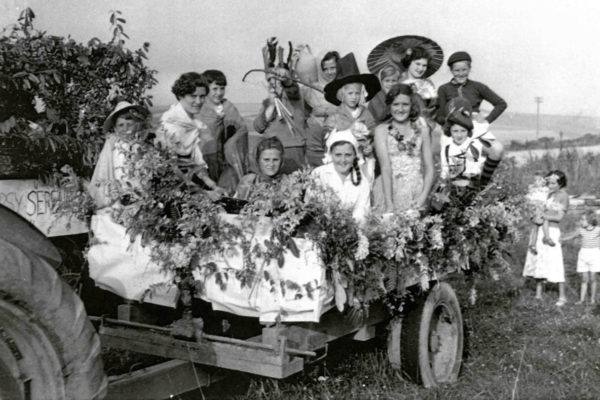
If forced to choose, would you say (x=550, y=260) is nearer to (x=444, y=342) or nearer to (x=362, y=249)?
(x=444, y=342)

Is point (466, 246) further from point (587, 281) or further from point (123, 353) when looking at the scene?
point (587, 281)

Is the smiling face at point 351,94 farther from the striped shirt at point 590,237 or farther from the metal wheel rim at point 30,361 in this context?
the striped shirt at point 590,237

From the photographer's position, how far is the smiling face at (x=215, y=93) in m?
6.27

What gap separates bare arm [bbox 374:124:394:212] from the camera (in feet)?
16.6

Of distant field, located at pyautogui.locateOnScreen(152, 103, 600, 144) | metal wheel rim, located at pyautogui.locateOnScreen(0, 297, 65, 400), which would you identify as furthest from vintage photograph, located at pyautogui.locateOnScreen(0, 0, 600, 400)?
distant field, located at pyautogui.locateOnScreen(152, 103, 600, 144)

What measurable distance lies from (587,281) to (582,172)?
978 cm

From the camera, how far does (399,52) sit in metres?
6.54

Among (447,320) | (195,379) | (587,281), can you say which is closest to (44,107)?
(195,379)

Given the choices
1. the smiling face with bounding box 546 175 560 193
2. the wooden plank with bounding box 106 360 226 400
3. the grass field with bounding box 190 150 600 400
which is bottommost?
the grass field with bounding box 190 150 600 400

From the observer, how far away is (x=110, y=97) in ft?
19.8

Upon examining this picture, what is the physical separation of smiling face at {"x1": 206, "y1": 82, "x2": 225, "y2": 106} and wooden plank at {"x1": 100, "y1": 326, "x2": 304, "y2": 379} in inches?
Answer: 119

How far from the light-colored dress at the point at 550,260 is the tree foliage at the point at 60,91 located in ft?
16.9

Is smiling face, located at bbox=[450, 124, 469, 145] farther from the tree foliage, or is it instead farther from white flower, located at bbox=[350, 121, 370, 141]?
the tree foliage

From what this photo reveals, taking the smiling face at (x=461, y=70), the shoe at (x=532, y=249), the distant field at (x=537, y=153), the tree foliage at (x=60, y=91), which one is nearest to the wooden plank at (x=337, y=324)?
the tree foliage at (x=60, y=91)
